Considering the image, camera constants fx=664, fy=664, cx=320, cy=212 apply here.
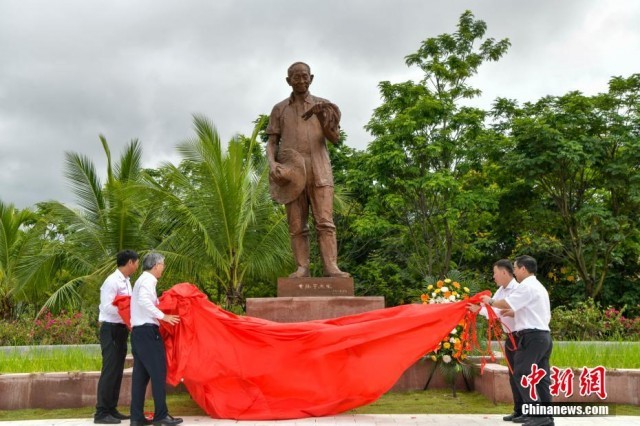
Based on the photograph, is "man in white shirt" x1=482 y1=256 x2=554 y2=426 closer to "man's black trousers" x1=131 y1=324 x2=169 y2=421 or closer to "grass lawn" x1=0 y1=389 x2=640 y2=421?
"grass lawn" x1=0 y1=389 x2=640 y2=421

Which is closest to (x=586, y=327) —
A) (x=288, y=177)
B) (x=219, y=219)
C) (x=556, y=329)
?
(x=556, y=329)

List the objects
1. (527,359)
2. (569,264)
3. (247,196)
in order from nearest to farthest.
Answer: (527,359)
(247,196)
(569,264)

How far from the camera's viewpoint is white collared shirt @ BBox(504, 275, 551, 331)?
5.59 m

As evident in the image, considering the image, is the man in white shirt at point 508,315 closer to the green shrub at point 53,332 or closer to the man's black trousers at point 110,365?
the man's black trousers at point 110,365

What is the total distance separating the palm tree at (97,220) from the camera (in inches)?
575

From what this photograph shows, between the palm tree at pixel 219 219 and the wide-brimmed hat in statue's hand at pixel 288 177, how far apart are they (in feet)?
17.7

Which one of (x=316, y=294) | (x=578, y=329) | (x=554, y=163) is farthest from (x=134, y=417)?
(x=554, y=163)

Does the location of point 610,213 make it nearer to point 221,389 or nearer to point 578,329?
point 578,329

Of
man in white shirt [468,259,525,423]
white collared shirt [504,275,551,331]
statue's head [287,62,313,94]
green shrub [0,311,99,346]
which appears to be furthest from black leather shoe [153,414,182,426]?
green shrub [0,311,99,346]

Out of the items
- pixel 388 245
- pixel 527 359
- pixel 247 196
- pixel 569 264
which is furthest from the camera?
pixel 388 245

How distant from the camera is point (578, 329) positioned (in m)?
11.7

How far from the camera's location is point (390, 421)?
19.1ft

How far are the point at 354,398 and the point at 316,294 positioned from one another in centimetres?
191

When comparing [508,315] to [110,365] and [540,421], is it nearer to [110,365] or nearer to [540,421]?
[540,421]
